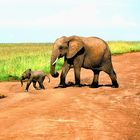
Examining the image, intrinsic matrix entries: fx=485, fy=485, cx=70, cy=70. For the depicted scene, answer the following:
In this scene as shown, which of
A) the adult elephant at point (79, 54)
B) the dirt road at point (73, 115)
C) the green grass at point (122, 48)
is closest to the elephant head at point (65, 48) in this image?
the adult elephant at point (79, 54)

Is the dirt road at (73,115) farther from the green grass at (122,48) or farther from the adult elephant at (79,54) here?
the green grass at (122,48)

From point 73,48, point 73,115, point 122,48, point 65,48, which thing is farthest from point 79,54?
point 122,48

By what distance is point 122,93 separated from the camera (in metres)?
14.2

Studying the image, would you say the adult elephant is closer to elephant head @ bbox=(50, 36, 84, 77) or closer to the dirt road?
elephant head @ bbox=(50, 36, 84, 77)

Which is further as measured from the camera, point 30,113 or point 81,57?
point 81,57

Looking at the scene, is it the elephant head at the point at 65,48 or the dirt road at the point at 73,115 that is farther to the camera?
the elephant head at the point at 65,48

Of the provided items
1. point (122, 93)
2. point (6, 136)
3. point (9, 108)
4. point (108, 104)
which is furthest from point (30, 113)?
point (122, 93)

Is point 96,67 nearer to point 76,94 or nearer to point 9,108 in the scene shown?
point 76,94

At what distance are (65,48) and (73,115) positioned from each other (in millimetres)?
6129

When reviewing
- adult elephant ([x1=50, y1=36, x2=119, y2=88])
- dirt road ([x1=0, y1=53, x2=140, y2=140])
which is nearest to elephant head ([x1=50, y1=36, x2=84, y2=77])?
adult elephant ([x1=50, y1=36, x2=119, y2=88])

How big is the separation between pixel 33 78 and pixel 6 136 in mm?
8406

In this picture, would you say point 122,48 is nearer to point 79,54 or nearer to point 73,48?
point 79,54

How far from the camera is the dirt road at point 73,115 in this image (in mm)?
8070

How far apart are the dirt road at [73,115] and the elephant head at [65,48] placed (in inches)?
40.5
